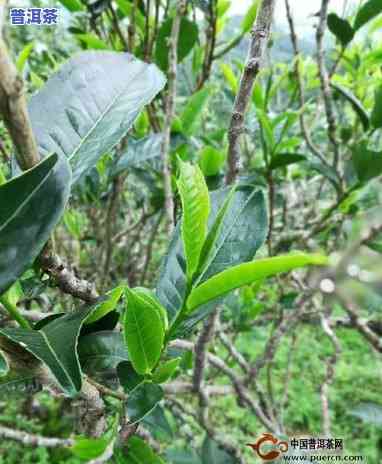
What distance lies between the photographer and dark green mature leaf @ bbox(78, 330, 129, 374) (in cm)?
50

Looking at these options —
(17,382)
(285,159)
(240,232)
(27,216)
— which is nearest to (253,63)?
(240,232)

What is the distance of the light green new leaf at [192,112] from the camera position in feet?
3.46

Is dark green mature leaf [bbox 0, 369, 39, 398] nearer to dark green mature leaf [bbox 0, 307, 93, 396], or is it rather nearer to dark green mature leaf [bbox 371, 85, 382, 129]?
dark green mature leaf [bbox 0, 307, 93, 396]

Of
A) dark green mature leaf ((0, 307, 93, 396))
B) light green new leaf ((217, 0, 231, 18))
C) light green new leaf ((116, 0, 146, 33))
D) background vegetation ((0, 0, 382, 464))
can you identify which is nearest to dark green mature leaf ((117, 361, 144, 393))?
background vegetation ((0, 0, 382, 464))

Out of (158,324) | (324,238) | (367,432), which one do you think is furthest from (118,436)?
(367,432)

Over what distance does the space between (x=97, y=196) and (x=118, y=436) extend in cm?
70

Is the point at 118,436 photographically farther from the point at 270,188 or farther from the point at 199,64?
the point at 199,64

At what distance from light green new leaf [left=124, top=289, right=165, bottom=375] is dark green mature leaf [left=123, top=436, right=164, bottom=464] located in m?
0.11

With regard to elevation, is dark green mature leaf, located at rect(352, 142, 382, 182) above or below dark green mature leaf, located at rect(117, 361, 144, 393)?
above

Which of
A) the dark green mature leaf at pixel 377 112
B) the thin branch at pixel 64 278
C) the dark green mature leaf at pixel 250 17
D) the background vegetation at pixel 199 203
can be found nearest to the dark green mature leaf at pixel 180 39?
the background vegetation at pixel 199 203

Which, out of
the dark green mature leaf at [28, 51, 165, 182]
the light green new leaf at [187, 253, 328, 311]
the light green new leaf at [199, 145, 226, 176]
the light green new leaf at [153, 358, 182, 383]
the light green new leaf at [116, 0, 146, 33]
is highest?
the light green new leaf at [116, 0, 146, 33]

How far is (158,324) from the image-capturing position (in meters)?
0.45

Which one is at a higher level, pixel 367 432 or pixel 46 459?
pixel 46 459

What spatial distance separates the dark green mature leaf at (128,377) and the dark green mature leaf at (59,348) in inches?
4.2
